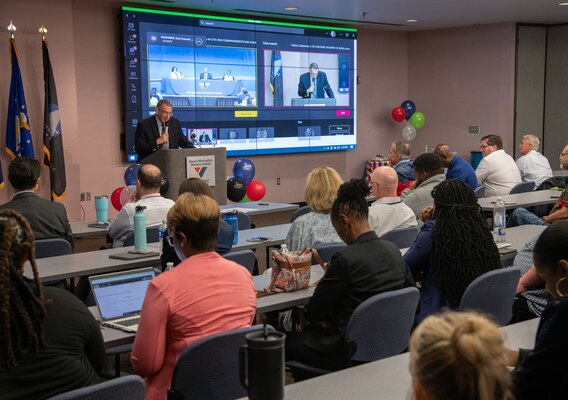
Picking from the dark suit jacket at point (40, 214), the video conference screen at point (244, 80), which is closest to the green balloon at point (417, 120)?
the video conference screen at point (244, 80)

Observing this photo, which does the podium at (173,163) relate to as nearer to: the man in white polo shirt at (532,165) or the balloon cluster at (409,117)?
the man in white polo shirt at (532,165)

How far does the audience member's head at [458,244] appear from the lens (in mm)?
3578

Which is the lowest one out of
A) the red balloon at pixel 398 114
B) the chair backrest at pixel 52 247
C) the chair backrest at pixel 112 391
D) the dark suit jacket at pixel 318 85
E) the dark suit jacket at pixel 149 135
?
the chair backrest at pixel 52 247

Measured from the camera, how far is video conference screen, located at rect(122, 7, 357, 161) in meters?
9.66

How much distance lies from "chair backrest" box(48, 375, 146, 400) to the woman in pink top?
1.66 ft

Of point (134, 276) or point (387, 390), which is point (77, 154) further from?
point (387, 390)

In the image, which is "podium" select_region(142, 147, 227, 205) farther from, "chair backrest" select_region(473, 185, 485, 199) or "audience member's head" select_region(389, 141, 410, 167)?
"chair backrest" select_region(473, 185, 485, 199)

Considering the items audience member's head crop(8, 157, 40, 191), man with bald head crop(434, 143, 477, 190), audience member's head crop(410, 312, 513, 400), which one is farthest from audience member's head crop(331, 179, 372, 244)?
man with bald head crop(434, 143, 477, 190)

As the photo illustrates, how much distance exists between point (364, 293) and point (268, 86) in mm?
8380

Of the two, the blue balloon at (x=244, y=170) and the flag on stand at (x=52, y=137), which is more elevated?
the flag on stand at (x=52, y=137)

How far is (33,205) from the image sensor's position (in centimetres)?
479

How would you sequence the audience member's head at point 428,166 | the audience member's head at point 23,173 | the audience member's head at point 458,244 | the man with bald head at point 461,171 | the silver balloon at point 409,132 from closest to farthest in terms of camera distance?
the audience member's head at point 458,244, the audience member's head at point 23,173, the audience member's head at point 428,166, the man with bald head at point 461,171, the silver balloon at point 409,132

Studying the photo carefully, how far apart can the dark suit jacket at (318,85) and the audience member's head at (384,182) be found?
674cm

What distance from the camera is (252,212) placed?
6.48m
